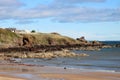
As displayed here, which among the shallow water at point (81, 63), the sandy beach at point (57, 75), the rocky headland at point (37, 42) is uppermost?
the rocky headland at point (37, 42)

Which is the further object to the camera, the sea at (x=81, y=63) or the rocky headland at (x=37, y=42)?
the rocky headland at (x=37, y=42)

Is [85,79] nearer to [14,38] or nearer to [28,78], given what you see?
[28,78]

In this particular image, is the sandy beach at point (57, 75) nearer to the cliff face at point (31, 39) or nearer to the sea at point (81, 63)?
the sea at point (81, 63)

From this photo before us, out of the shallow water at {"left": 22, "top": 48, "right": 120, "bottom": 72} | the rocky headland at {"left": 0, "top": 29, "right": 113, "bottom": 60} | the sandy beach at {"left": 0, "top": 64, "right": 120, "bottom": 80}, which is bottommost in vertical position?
the sandy beach at {"left": 0, "top": 64, "right": 120, "bottom": 80}

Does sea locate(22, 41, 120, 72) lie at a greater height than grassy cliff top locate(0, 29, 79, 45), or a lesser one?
lesser

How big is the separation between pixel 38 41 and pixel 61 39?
12.6 m

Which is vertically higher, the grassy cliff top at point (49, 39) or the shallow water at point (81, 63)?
the grassy cliff top at point (49, 39)

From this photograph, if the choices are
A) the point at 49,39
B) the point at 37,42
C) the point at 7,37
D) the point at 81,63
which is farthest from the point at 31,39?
the point at 81,63

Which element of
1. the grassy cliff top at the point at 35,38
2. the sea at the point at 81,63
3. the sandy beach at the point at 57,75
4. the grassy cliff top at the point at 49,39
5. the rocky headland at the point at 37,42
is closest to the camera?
the sandy beach at the point at 57,75

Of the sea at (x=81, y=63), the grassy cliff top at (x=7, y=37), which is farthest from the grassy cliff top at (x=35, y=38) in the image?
the sea at (x=81, y=63)

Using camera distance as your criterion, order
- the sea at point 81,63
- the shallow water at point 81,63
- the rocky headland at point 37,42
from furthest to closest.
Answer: the rocky headland at point 37,42 < the shallow water at point 81,63 < the sea at point 81,63

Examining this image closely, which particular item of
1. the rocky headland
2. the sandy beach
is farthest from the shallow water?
the rocky headland

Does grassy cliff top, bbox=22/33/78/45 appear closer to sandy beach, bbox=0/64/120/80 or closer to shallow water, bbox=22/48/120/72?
shallow water, bbox=22/48/120/72

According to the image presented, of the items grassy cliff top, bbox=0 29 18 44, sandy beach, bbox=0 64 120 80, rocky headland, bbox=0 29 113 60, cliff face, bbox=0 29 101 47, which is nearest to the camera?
sandy beach, bbox=0 64 120 80
